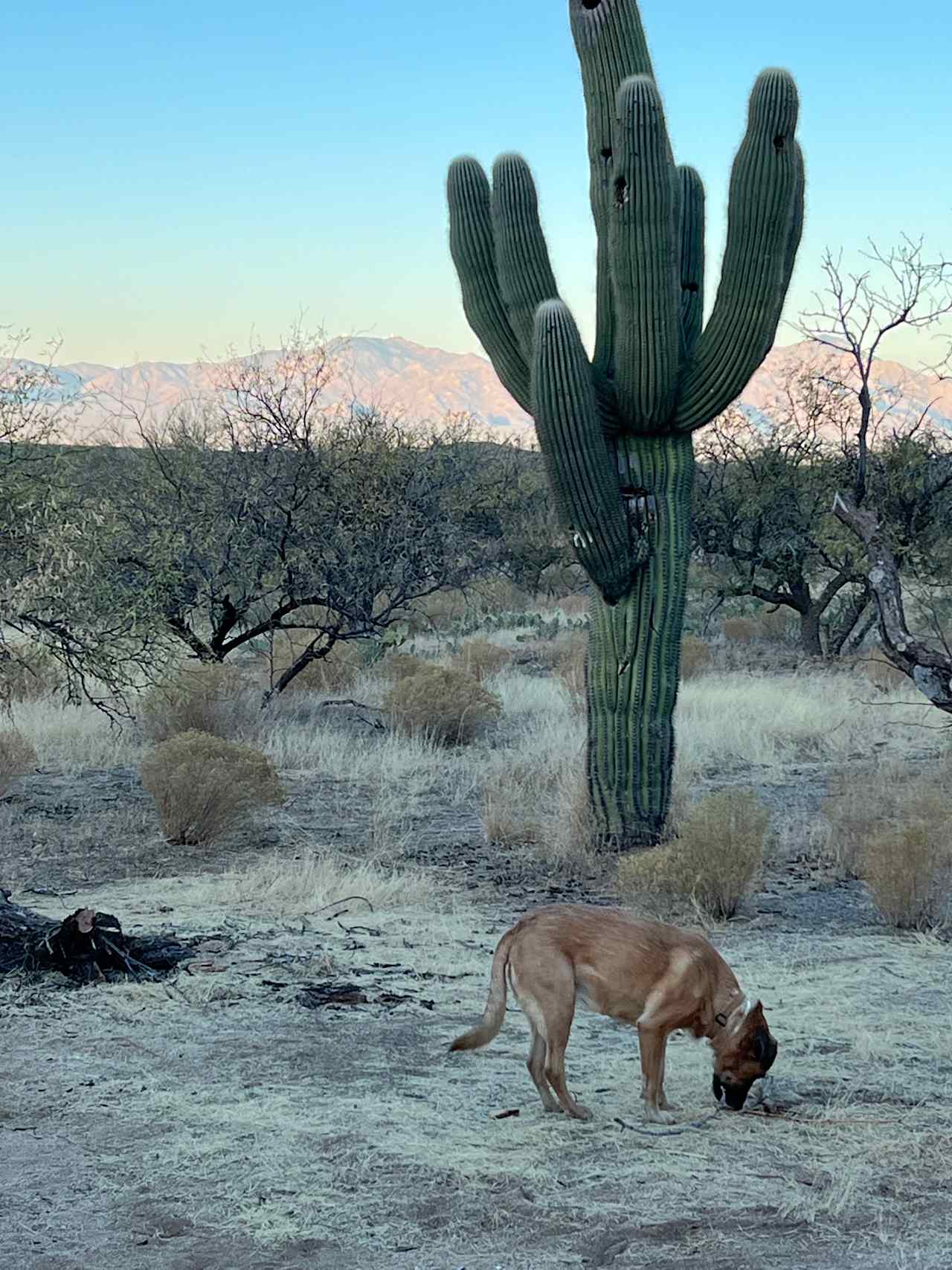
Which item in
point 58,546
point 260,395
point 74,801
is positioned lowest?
point 74,801

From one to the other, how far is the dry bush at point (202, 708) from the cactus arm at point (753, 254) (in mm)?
6727

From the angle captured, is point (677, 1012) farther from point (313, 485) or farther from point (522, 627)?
point (522, 627)

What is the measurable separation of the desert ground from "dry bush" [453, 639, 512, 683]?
9.45 m

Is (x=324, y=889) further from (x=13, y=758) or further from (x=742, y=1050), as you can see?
(x=13, y=758)

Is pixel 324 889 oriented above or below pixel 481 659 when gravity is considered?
below

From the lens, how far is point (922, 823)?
9180mm

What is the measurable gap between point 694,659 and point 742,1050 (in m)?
17.0

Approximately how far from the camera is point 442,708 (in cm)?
1548

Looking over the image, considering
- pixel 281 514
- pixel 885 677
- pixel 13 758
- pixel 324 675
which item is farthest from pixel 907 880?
pixel 885 677

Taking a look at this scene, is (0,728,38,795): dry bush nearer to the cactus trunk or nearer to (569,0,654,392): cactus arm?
the cactus trunk

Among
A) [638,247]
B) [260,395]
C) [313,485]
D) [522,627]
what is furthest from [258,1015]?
[522,627]

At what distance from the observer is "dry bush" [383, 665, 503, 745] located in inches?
609

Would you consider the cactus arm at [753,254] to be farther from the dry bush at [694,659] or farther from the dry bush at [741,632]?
the dry bush at [741,632]

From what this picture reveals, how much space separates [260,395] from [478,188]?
7672 mm
